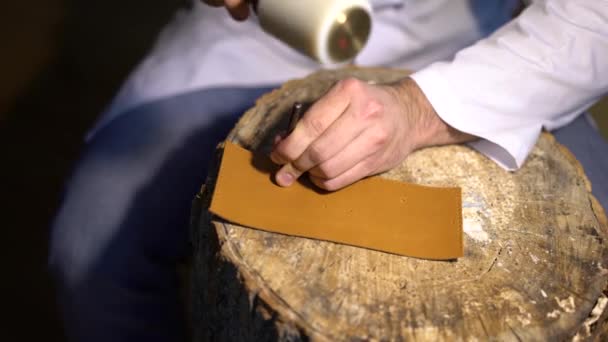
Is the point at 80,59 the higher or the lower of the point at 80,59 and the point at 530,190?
the lower

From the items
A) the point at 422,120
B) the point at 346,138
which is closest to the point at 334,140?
the point at 346,138

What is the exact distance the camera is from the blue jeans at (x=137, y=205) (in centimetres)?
109

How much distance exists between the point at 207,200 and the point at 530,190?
1.49 ft

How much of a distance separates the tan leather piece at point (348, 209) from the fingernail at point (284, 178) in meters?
0.01

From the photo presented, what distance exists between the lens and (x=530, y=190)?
864 millimetres

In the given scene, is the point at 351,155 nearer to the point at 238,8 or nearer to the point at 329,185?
the point at 329,185

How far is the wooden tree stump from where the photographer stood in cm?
69

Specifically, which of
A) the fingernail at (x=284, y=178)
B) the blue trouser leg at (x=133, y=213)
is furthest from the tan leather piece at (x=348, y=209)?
the blue trouser leg at (x=133, y=213)

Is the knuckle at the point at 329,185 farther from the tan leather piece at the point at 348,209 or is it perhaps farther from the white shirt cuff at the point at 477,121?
the white shirt cuff at the point at 477,121

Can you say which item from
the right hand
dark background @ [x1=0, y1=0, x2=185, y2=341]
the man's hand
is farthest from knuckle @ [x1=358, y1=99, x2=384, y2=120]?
dark background @ [x1=0, y1=0, x2=185, y2=341]

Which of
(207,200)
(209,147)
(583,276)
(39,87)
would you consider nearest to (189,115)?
(209,147)

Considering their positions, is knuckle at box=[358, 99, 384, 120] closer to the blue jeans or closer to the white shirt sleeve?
the white shirt sleeve

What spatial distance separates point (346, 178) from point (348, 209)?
0.04 metres

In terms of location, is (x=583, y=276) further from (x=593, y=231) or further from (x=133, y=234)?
(x=133, y=234)
